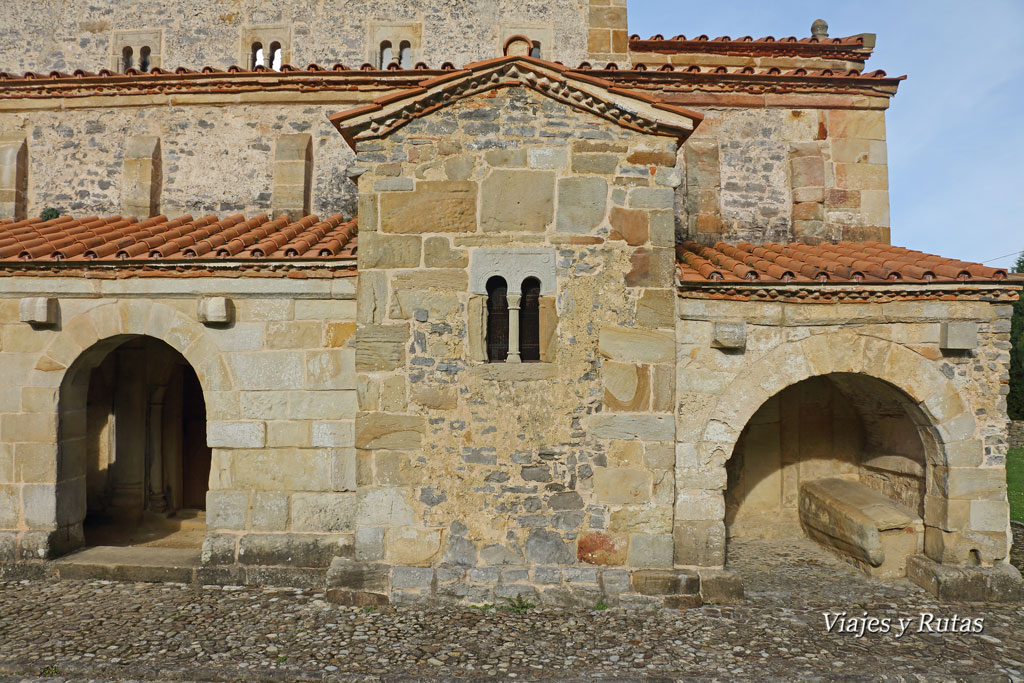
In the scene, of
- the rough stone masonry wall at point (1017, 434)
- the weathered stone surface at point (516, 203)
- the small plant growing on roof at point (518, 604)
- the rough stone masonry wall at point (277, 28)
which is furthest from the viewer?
the rough stone masonry wall at point (1017, 434)

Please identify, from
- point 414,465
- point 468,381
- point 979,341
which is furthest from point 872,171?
point 414,465

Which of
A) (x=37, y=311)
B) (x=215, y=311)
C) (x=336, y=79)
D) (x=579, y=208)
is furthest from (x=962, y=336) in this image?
(x=37, y=311)

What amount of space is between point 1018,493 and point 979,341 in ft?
28.7

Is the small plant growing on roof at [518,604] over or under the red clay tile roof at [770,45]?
under

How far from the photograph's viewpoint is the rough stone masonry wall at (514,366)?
5.24 meters

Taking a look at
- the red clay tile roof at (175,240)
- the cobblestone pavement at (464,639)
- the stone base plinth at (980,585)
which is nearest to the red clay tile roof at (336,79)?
the red clay tile roof at (175,240)

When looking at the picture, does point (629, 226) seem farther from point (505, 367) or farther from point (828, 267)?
point (828, 267)

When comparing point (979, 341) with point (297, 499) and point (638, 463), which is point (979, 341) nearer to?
point (638, 463)

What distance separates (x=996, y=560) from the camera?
5.46 metres

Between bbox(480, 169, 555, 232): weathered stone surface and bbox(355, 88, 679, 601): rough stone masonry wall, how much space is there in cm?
1

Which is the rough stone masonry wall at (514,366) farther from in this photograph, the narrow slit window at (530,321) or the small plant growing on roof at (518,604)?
the narrow slit window at (530,321)

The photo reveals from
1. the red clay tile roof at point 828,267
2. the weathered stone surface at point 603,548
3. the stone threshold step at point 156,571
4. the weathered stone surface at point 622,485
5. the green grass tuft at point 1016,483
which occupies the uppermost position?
the red clay tile roof at point 828,267

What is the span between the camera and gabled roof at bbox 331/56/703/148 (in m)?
5.23

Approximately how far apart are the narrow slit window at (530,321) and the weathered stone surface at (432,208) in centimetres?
72
